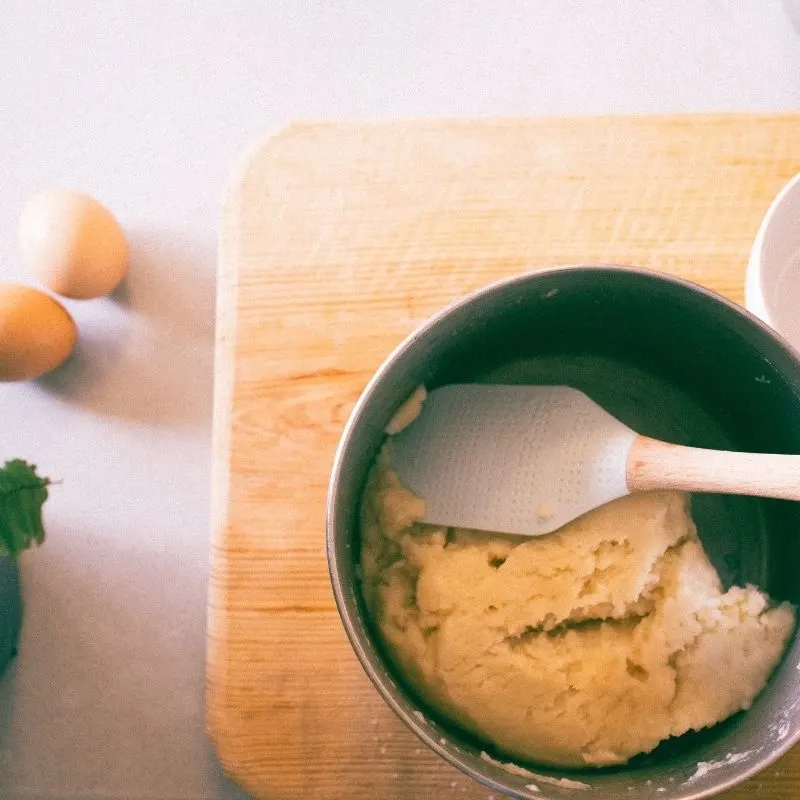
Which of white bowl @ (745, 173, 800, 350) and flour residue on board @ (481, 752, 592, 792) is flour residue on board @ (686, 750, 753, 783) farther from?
white bowl @ (745, 173, 800, 350)

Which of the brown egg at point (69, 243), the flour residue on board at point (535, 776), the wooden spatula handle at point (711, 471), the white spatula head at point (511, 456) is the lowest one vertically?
the flour residue on board at point (535, 776)

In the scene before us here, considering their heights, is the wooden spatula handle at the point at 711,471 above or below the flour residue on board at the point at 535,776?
above

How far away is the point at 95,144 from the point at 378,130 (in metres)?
0.47

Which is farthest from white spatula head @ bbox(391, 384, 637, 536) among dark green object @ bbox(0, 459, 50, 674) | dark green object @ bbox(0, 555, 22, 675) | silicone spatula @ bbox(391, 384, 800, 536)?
dark green object @ bbox(0, 555, 22, 675)

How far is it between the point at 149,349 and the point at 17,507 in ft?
0.98

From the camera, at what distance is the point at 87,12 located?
1.07 meters

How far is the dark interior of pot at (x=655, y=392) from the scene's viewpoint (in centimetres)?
62

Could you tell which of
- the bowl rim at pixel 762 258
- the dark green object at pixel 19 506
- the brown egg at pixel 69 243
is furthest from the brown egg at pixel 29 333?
the bowl rim at pixel 762 258

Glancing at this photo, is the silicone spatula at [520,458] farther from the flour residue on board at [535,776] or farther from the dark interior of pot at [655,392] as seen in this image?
the flour residue on board at [535,776]

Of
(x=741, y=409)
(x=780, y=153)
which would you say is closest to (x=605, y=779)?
(x=741, y=409)

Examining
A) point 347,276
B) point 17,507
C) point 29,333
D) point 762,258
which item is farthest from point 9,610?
point 762,258

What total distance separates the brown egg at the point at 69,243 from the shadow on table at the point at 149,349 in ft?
0.26

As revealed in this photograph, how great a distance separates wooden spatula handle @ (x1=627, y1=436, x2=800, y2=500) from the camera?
624 millimetres

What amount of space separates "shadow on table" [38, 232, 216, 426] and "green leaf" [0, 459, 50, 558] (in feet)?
0.76
